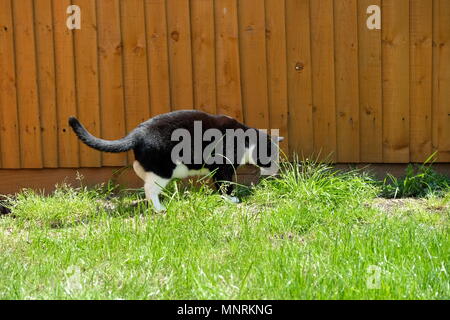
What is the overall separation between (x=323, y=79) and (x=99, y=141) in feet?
7.80

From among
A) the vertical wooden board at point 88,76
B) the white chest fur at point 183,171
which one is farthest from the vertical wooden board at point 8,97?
the white chest fur at point 183,171

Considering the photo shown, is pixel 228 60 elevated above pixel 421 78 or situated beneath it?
A: elevated above

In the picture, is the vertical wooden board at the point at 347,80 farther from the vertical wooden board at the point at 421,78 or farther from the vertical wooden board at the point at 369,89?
the vertical wooden board at the point at 421,78

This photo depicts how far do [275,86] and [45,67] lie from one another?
225cm

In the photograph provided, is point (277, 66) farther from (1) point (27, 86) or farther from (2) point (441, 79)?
(1) point (27, 86)

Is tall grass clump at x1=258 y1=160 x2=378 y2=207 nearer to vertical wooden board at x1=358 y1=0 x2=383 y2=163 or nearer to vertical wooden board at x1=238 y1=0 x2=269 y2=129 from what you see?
vertical wooden board at x1=358 y1=0 x2=383 y2=163

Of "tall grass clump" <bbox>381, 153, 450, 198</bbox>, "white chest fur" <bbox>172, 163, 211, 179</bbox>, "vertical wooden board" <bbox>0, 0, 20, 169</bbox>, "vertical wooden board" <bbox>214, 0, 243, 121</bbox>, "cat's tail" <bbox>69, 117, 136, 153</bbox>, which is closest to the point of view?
"cat's tail" <bbox>69, 117, 136, 153</bbox>

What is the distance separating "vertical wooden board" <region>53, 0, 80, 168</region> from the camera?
598 centimetres

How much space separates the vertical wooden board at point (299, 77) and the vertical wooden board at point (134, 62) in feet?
4.65

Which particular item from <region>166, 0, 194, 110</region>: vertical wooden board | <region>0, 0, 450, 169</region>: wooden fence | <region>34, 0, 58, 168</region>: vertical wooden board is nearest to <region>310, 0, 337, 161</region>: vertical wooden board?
<region>0, 0, 450, 169</region>: wooden fence

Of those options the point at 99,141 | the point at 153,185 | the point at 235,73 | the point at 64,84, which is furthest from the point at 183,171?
the point at 64,84

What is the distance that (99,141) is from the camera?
5.03 m

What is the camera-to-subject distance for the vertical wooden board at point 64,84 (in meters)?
5.98
